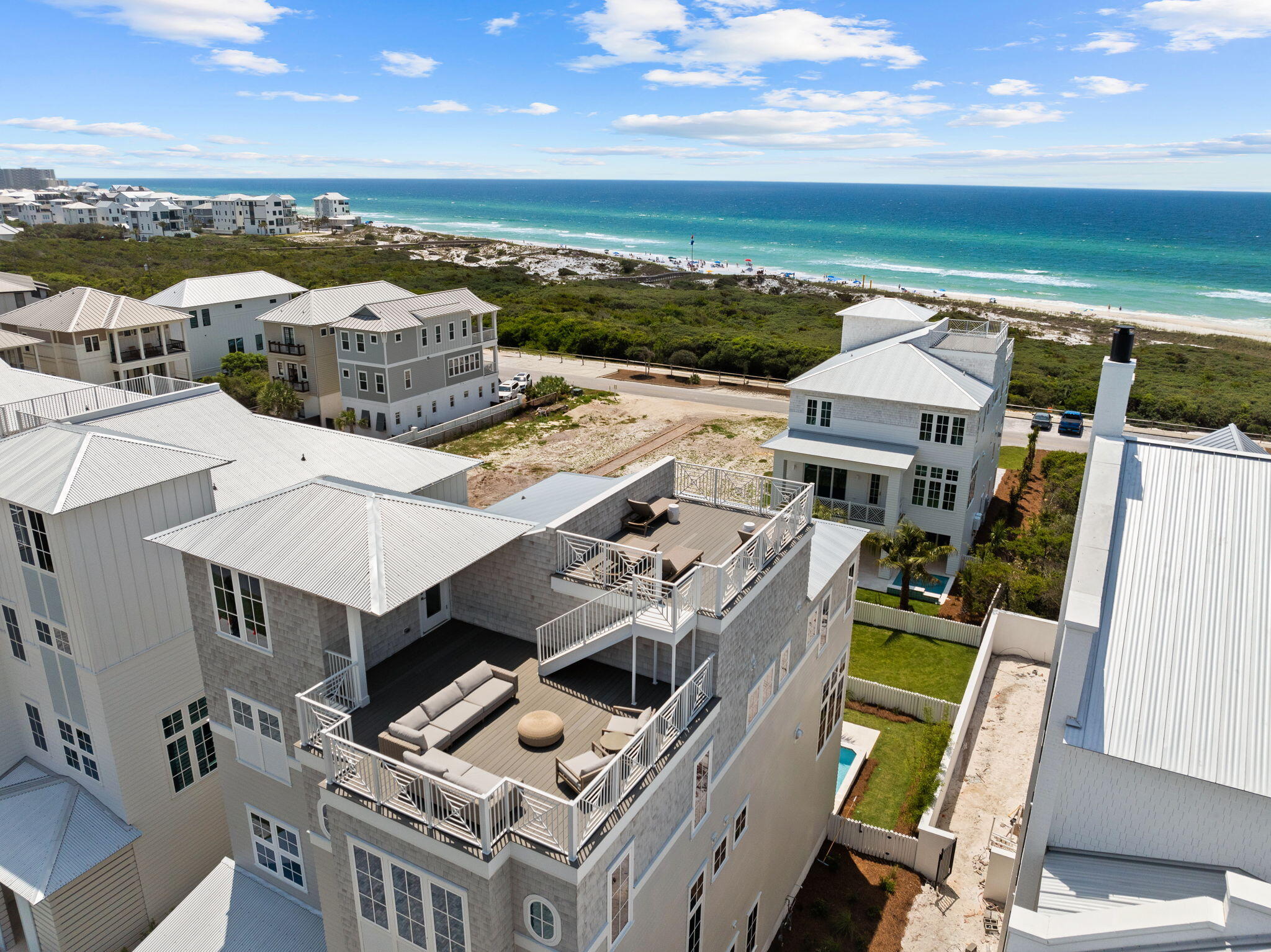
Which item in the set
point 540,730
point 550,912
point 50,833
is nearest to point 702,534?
point 540,730

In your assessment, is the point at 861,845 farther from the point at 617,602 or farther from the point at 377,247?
the point at 377,247

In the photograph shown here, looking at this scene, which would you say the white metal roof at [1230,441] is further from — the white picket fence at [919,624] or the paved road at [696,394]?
the paved road at [696,394]

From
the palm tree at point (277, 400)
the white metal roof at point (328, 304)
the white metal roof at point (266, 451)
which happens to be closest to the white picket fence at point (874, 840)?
the white metal roof at point (266, 451)

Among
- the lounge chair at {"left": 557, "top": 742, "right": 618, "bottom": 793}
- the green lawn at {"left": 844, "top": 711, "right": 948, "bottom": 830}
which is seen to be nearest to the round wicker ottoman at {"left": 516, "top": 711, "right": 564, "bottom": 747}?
the lounge chair at {"left": 557, "top": 742, "right": 618, "bottom": 793}

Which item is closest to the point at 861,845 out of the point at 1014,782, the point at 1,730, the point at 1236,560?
the point at 1014,782

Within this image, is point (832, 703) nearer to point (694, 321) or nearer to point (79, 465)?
point (79, 465)

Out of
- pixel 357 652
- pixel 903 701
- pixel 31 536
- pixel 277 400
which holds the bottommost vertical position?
pixel 903 701
